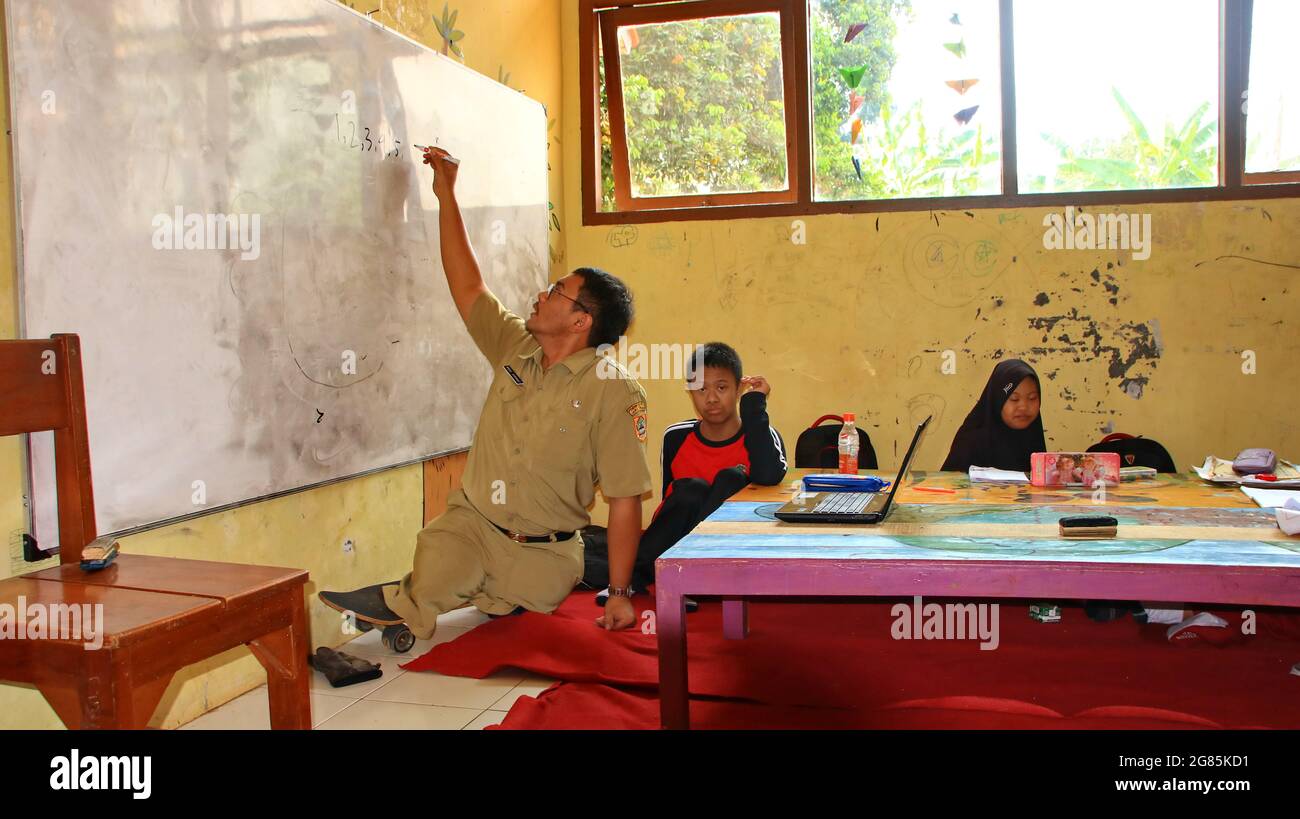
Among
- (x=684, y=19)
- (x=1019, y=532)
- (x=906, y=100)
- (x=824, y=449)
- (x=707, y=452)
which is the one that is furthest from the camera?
(x=684, y=19)

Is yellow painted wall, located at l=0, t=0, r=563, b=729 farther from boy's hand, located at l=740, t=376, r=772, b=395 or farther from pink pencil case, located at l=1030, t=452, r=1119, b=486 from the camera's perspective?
→ pink pencil case, located at l=1030, t=452, r=1119, b=486

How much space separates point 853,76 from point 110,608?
3433 millimetres

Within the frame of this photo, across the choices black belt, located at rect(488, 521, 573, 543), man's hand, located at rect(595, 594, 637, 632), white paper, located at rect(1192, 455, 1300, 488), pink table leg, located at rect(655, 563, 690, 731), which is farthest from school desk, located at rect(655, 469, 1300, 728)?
black belt, located at rect(488, 521, 573, 543)

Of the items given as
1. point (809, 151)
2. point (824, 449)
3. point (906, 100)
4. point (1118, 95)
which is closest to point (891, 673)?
point (824, 449)

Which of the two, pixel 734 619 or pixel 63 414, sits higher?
pixel 63 414

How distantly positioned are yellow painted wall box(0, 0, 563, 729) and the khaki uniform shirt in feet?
1.09

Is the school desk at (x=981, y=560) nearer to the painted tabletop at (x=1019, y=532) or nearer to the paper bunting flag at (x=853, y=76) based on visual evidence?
the painted tabletop at (x=1019, y=532)

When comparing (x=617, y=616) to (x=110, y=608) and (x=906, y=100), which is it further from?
(x=906, y=100)

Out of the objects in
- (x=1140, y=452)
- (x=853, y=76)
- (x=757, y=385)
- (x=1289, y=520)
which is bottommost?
(x=1140, y=452)

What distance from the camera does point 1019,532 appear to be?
1790mm

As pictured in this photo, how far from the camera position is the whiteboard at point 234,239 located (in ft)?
6.03

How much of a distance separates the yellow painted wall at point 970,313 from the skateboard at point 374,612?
5.74 ft
